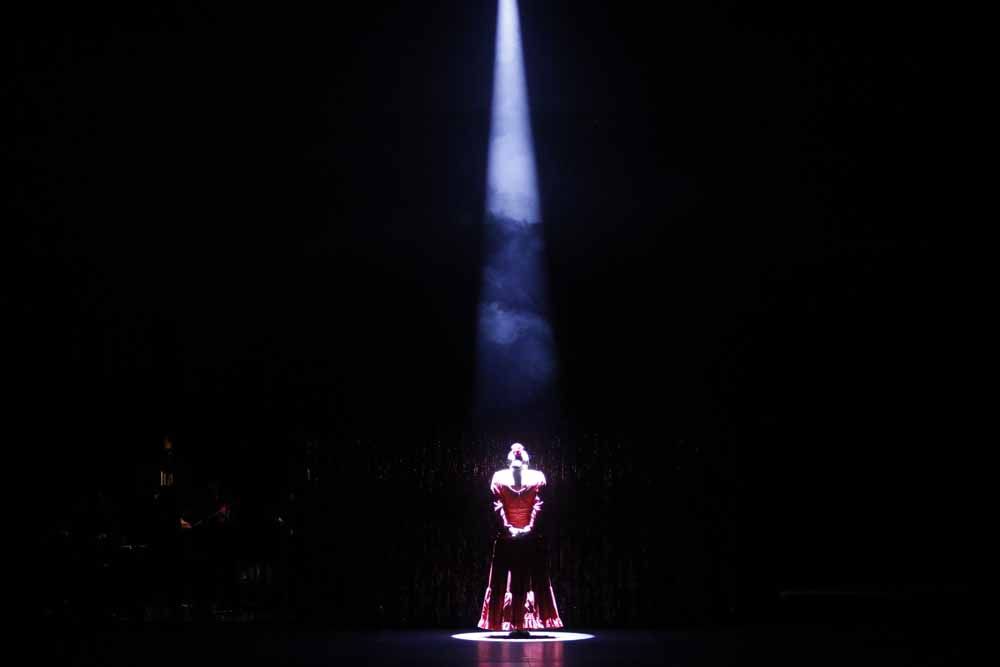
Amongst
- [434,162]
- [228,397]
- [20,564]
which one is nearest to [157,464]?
[228,397]

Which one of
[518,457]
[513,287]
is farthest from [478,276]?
[518,457]

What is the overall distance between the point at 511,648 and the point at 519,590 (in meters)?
1.14

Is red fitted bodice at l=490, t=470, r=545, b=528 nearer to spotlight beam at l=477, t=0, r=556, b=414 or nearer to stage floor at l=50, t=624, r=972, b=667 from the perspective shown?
stage floor at l=50, t=624, r=972, b=667

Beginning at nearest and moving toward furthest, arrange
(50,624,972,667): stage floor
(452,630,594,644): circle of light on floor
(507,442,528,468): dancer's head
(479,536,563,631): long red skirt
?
(50,624,972,667): stage floor
(452,630,594,644): circle of light on floor
(479,536,563,631): long red skirt
(507,442,528,468): dancer's head

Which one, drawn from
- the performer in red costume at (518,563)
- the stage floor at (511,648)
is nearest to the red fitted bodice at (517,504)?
the performer in red costume at (518,563)

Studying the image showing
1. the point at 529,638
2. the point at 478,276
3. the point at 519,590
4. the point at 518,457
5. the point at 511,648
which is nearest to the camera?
the point at 511,648

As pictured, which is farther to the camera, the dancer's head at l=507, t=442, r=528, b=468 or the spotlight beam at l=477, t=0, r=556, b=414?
the spotlight beam at l=477, t=0, r=556, b=414

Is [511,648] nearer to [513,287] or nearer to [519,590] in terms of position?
[519,590]

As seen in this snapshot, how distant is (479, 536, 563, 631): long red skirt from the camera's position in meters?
7.97

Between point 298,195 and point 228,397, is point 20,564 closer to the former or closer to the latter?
point 228,397

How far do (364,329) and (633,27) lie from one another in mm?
4291

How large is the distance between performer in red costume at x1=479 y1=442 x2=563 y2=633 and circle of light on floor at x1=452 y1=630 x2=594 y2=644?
0.09 m

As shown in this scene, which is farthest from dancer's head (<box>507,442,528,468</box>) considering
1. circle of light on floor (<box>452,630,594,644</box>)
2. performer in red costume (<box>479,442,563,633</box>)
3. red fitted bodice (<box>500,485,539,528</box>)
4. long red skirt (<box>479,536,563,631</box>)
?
circle of light on floor (<box>452,630,594,644</box>)

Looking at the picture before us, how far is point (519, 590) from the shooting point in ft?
26.1
